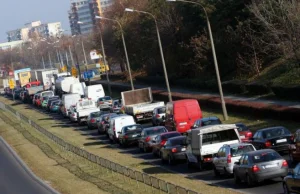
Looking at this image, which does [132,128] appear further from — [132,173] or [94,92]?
[94,92]

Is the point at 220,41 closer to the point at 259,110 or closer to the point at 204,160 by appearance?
the point at 259,110

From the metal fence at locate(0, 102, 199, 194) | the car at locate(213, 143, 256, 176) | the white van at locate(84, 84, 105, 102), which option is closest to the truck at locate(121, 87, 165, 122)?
the metal fence at locate(0, 102, 199, 194)

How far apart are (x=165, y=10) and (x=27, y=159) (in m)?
44.6

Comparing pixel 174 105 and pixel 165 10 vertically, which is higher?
pixel 165 10

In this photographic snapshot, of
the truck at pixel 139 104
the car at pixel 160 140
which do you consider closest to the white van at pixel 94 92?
the truck at pixel 139 104

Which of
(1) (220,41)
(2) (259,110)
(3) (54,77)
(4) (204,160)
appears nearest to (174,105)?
(2) (259,110)

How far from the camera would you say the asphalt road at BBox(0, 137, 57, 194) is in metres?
36.2

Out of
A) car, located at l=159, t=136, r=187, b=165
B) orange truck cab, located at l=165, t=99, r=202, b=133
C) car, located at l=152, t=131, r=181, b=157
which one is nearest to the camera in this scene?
car, located at l=159, t=136, r=187, b=165

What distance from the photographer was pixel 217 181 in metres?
30.7

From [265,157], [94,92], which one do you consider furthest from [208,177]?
[94,92]

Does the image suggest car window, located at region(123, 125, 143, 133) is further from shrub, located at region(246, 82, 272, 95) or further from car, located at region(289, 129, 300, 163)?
car, located at region(289, 129, 300, 163)

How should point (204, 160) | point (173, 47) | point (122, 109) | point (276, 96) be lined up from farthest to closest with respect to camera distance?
point (173, 47) → point (122, 109) → point (276, 96) → point (204, 160)

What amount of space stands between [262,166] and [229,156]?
140 inches

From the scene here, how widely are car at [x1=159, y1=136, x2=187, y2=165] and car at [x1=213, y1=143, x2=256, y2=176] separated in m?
6.23
